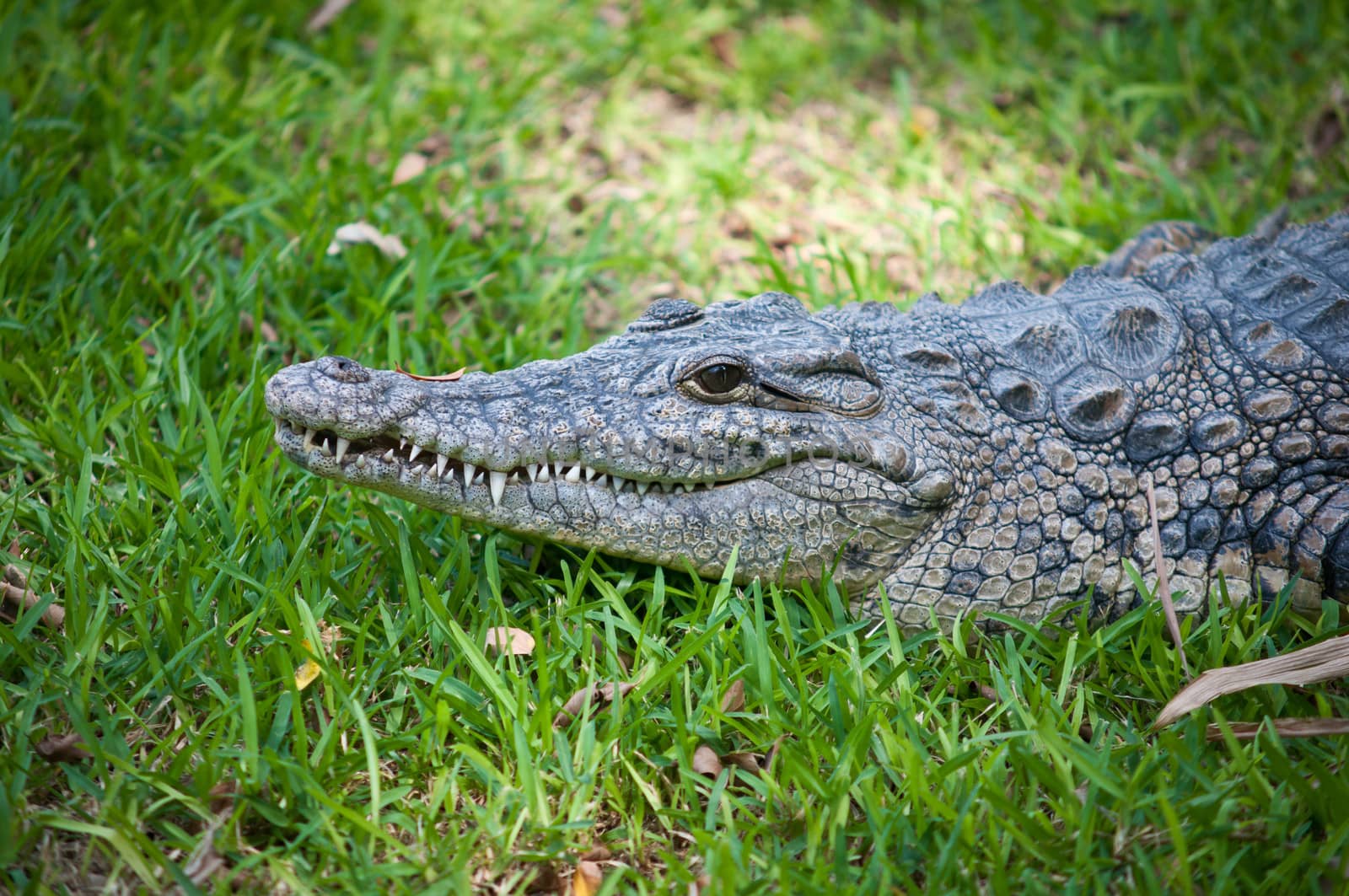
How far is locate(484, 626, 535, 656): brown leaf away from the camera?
284 centimetres

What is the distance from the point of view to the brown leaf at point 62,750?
2406mm

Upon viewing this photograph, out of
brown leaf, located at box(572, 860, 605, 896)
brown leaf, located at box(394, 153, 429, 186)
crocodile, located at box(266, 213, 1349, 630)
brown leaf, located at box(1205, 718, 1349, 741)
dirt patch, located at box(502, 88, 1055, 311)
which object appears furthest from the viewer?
brown leaf, located at box(394, 153, 429, 186)

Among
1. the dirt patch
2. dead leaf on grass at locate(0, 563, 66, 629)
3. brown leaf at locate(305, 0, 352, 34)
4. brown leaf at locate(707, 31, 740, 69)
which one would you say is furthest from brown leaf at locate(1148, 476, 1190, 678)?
brown leaf at locate(305, 0, 352, 34)

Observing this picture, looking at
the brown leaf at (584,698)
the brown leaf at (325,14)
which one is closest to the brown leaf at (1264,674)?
the brown leaf at (584,698)

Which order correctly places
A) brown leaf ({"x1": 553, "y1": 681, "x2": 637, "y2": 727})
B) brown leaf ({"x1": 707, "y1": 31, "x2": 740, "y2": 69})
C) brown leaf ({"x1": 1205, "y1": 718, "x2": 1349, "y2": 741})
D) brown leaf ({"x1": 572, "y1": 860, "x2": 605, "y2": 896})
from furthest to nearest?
brown leaf ({"x1": 707, "y1": 31, "x2": 740, "y2": 69}) < brown leaf ({"x1": 553, "y1": 681, "x2": 637, "y2": 727}) < brown leaf ({"x1": 1205, "y1": 718, "x2": 1349, "y2": 741}) < brown leaf ({"x1": 572, "y1": 860, "x2": 605, "y2": 896})

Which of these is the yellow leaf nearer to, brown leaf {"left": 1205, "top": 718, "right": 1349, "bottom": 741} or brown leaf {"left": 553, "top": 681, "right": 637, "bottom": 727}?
brown leaf {"left": 553, "top": 681, "right": 637, "bottom": 727}

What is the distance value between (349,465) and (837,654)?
139cm

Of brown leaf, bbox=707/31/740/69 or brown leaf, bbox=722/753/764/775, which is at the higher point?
brown leaf, bbox=707/31/740/69

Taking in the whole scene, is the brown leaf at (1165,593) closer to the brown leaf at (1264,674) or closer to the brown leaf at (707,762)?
the brown leaf at (1264,674)

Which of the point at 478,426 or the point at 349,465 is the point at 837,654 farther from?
the point at 349,465

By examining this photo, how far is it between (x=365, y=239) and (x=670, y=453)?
2.15m

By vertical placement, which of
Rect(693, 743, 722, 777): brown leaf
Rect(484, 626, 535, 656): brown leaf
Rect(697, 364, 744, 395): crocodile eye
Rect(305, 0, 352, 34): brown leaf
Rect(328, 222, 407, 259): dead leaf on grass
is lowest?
Rect(693, 743, 722, 777): brown leaf

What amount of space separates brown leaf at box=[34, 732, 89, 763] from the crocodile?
Result: 2.73 ft

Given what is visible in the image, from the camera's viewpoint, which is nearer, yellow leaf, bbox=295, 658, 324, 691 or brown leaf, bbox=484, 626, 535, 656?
yellow leaf, bbox=295, 658, 324, 691
